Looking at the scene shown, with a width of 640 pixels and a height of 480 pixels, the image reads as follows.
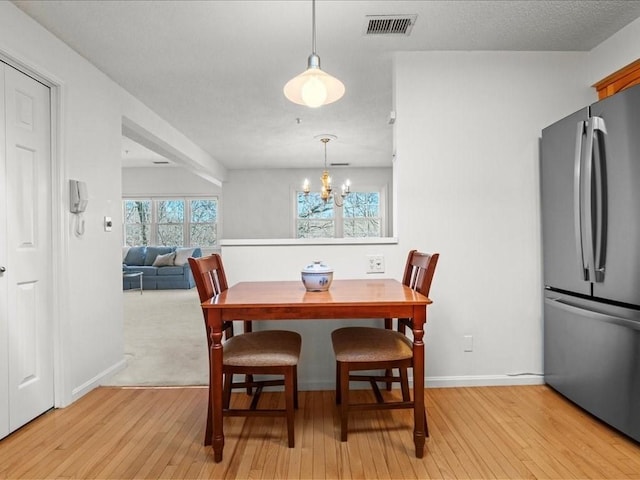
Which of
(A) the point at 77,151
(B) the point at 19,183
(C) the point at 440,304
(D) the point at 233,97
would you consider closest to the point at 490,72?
(C) the point at 440,304

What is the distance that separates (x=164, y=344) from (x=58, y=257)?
1.61m

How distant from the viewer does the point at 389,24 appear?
243 cm

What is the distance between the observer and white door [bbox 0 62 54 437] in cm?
212

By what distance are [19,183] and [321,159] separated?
18.0 feet

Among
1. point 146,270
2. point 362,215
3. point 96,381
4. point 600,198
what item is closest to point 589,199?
point 600,198

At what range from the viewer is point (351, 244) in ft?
8.89

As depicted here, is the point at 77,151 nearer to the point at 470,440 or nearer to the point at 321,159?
the point at 470,440

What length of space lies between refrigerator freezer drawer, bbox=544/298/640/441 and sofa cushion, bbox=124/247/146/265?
294 inches

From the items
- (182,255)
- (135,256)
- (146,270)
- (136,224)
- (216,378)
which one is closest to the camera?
(216,378)

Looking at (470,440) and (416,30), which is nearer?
(470,440)

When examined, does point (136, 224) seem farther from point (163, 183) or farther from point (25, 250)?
point (25, 250)

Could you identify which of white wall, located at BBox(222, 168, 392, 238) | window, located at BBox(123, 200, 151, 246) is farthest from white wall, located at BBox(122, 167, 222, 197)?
white wall, located at BBox(222, 168, 392, 238)

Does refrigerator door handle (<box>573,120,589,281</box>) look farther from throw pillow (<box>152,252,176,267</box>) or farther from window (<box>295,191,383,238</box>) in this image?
throw pillow (<box>152,252,176,267</box>)

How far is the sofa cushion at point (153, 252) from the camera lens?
26.3ft
